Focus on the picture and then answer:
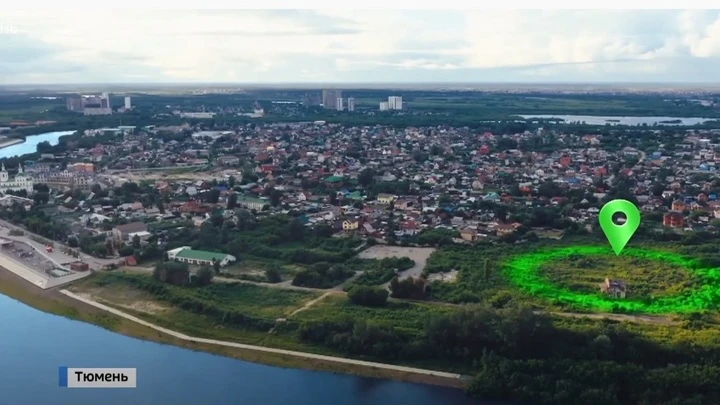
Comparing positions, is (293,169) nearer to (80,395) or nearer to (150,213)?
(150,213)

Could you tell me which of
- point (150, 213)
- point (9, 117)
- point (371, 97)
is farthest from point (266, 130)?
point (371, 97)

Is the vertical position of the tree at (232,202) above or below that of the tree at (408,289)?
above

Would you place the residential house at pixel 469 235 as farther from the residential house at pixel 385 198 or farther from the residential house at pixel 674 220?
the residential house at pixel 674 220

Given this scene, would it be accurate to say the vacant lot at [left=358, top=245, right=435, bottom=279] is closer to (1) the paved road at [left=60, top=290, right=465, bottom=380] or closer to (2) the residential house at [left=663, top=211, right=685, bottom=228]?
(1) the paved road at [left=60, top=290, right=465, bottom=380]

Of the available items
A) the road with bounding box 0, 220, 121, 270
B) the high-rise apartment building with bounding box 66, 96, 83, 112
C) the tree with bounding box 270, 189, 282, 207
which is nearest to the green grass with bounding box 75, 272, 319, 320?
the road with bounding box 0, 220, 121, 270

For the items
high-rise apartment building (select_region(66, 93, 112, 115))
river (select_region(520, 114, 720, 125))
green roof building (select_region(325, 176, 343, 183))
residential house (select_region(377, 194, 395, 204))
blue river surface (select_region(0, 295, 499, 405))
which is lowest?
blue river surface (select_region(0, 295, 499, 405))

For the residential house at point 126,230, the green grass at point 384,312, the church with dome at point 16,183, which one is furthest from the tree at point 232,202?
the green grass at point 384,312

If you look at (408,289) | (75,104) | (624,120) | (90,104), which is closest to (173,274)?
(408,289)
